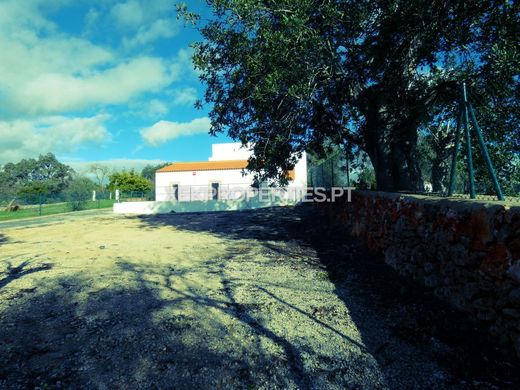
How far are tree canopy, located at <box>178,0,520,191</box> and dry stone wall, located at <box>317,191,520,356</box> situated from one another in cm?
340

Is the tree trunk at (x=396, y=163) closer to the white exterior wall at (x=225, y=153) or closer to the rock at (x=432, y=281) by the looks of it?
the rock at (x=432, y=281)

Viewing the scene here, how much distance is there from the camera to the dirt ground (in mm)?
2906

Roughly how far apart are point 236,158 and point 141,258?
1284 inches

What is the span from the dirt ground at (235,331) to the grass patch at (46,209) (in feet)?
84.3

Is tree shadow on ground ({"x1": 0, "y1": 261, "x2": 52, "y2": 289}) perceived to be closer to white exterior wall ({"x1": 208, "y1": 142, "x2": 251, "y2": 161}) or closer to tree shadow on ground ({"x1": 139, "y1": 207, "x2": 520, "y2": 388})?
tree shadow on ground ({"x1": 139, "y1": 207, "x2": 520, "y2": 388})

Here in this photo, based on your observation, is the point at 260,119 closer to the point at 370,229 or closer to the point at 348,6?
the point at 348,6

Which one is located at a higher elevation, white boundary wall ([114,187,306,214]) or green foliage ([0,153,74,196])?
green foliage ([0,153,74,196])

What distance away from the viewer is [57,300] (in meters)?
4.85

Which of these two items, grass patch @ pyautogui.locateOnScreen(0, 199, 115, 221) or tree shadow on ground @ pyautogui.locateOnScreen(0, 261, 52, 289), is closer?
tree shadow on ground @ pyautogui.locateOnScreen(0, 261, 52, 289)

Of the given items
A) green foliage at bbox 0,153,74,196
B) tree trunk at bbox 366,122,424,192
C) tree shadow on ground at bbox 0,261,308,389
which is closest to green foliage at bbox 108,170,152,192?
green foliage at bbox 0,153,74,196

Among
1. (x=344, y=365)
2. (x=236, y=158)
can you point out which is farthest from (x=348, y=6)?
(x=236, y=158)

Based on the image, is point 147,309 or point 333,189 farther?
point 333,189

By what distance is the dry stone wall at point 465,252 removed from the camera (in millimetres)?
3012

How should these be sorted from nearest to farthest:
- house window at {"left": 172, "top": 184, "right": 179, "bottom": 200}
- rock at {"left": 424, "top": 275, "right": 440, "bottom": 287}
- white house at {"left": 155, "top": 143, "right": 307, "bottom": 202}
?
rock at {"left": 424, "top": 275, "right": 440, "bottom": 287} → white house at {"left": 155, "top": 143, "right": 307, "bottom": 202} → house window at {"left": 172, "top": 184, "right": 179, "bottom": 200}
